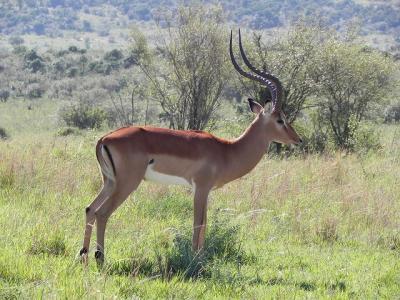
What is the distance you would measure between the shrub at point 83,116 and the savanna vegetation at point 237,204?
23.8 feet

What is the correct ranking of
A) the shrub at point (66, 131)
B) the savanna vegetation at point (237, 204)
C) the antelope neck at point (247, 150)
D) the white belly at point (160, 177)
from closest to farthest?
the savanna vegetation at point (237, 204), the white belly at point (160, 177), the antelope neck at point (247, 150), the shrub at point (66, 131)

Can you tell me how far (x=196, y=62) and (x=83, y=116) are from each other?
11342 millimetres

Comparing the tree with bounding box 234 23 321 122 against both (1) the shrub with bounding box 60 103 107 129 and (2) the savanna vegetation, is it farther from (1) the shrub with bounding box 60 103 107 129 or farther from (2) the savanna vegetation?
(1) the shrub with bounding box 60 103 107 129

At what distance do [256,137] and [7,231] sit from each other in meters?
2.68

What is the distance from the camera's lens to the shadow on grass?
18.4ft

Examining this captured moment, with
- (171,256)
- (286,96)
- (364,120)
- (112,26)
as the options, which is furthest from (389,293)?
(112,26)

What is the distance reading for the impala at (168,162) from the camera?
234 inches

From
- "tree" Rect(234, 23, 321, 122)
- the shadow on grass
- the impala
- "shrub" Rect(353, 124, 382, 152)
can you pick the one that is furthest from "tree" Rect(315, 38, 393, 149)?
the shadow on grass

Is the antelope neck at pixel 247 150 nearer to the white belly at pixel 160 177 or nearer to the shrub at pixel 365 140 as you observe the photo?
→ the white belly at pixel 160 177

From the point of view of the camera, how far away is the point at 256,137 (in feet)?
23.8

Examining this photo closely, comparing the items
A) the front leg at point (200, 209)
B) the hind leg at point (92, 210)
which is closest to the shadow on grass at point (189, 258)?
the front leg at point (200, 209)

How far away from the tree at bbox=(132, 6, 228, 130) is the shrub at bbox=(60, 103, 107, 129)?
9125mm

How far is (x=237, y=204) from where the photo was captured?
28.4 ft

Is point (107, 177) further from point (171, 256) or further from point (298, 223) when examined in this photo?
point (298, 223)
